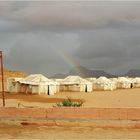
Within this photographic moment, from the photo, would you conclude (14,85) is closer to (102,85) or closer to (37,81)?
(37,81)

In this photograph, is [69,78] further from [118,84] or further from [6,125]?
[6,125]

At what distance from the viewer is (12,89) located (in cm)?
3897

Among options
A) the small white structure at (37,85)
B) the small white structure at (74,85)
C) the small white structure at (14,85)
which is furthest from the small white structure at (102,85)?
the small white structure at (14,85)

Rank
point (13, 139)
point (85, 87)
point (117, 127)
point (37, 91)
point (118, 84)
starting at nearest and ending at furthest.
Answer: point (13, 139) < point (117, 127) < point (37, 91) < point (85, 87) < point (118, 84)

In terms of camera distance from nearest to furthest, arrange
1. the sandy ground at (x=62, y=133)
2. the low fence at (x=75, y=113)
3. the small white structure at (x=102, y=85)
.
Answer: the sandy ground at (x=62, y=133)
the low fence at (x=75, y=113)
the small white structure at (x=102, y=85)

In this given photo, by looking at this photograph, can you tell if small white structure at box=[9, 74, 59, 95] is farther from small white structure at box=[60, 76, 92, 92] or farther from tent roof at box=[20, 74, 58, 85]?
small white structure at box=[60, 76, 92, 92]

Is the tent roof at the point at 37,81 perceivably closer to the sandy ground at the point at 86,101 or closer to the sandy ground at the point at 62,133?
the sandy ground at the point at 86,101

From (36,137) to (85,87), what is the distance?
31344 mm

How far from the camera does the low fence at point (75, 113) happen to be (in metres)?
12.9

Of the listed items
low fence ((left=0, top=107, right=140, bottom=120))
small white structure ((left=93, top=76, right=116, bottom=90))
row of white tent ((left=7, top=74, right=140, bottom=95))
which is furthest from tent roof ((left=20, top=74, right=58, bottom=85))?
low fence ((left=0, top=107, right=140, bottom=120))

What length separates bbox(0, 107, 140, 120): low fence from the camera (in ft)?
42.2

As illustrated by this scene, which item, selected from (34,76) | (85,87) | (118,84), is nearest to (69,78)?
(85,87)

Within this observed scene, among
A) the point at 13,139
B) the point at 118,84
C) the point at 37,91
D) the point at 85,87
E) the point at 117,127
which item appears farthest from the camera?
the point at 118,84

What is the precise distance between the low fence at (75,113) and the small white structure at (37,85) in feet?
72.5
